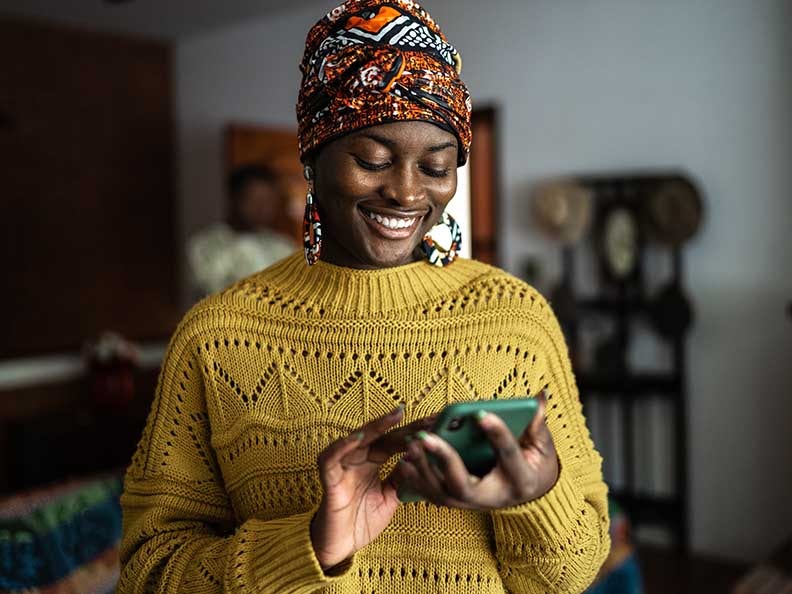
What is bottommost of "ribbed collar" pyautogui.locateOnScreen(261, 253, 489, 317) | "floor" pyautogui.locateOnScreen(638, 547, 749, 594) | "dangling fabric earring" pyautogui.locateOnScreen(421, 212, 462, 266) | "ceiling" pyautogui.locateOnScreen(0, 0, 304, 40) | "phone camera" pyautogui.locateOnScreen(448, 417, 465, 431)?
"floor" pyautogui.locateOnScreen(638, 547, 749, 594)

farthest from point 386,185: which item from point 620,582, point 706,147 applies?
point 706,147

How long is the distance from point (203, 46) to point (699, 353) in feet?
11.6

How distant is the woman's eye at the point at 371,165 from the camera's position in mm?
897

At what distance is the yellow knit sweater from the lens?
3.11ft

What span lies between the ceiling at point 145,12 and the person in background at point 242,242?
0.99 meters

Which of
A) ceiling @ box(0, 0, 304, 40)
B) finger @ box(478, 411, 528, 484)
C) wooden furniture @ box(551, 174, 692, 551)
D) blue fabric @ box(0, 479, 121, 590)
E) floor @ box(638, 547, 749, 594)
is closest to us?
finger @ box(478, 411, 528, 484)

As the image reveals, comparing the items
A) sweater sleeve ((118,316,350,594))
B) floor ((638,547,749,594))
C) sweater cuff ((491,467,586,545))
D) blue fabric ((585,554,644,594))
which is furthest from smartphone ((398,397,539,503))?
floor ((638,547,749,594))

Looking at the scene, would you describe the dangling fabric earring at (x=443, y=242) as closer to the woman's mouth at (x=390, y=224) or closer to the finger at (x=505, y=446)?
the woman's mouth at (x=390, y=224)

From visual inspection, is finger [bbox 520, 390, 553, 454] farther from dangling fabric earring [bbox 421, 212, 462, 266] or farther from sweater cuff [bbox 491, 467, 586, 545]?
dangling fabric earring [bbox 421, 212, 462, 266]

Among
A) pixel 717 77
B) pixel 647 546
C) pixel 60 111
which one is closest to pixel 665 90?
pixel 717 77

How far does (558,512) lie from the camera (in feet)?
2.78

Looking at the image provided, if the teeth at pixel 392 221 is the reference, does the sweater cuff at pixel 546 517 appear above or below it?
below

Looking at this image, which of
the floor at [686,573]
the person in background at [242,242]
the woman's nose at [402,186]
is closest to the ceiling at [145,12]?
the person in background at [242,242]

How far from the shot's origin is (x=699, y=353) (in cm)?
341
